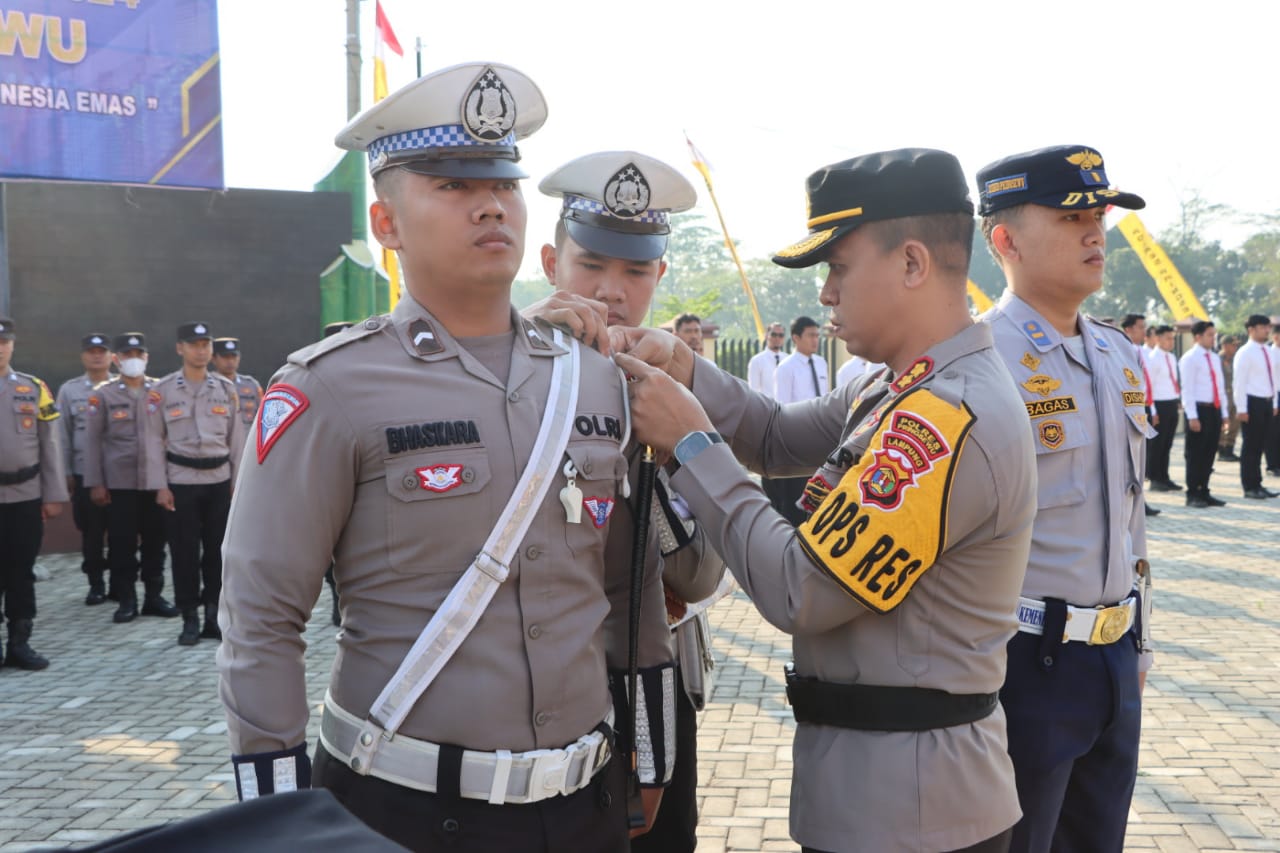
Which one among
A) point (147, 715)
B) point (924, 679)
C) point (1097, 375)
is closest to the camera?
point (924, 679)

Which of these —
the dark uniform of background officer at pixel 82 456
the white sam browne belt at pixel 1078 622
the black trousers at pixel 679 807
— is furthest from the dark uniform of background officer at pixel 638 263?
the dark uniform of background officer at pixel 82 456

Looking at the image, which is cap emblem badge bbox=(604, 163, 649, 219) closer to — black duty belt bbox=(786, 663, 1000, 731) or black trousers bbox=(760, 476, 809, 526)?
black duty belt bbox=(786, 663, 1000, 731)

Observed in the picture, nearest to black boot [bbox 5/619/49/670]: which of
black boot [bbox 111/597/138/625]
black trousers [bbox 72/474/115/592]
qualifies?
black boot [bbox 111/597/138/625]

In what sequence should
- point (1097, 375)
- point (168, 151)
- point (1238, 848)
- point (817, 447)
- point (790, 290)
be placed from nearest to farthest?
point (817, 447)
point (1097, 375)
point (1238, 848)
point (168, 151)
point (790, 290)

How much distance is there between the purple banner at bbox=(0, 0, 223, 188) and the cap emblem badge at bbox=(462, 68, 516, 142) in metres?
8.38

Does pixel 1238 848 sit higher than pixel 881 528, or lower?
lower

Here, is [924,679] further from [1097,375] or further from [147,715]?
[147,715]

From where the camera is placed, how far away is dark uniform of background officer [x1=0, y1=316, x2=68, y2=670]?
759cm

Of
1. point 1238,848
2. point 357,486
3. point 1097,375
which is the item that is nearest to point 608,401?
point 357,486

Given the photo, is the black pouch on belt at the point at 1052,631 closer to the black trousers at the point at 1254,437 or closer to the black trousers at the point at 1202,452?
the black trousers at the point at 1202,452

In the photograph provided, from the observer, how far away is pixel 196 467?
841cm

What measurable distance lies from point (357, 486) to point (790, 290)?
91.6 m

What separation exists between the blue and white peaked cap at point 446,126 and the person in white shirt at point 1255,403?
15240 mm

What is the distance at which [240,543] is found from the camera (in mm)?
1914
